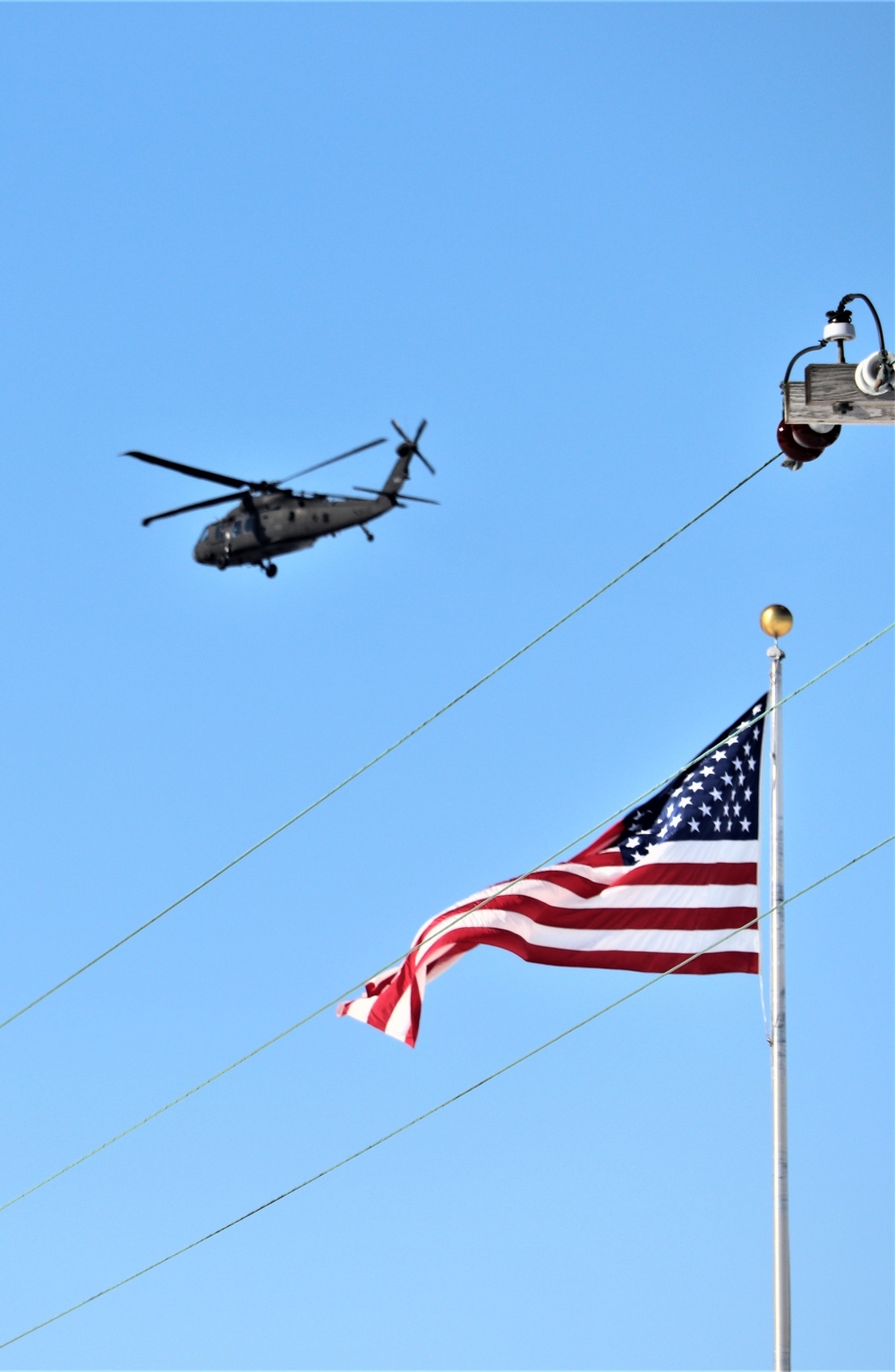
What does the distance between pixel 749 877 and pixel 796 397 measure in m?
7.89

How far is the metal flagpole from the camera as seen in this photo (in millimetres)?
18234

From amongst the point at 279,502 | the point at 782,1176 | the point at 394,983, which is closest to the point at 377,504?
the point at 279,502

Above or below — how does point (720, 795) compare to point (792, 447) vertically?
above

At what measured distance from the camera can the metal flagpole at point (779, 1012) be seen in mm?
18234

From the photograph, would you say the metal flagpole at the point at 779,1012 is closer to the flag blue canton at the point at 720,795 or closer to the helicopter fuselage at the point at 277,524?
the flag blue canton at the point at 720,795

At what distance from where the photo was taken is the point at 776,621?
20.7m

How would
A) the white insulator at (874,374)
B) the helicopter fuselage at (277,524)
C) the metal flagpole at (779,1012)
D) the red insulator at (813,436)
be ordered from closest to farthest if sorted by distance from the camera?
the white insulator at (874,374) → the red insulator at (813,436) → the metal flagpole at (779,1012) → the helicopter fuselage at (277,524)

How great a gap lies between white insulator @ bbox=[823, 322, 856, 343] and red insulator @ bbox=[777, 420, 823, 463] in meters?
0.60

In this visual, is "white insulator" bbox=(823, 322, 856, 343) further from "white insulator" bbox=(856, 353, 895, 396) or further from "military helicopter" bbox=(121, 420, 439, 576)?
"military helicopter" bbox=(121, 420, 439, 576)

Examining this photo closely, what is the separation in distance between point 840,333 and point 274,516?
32994 millimetres

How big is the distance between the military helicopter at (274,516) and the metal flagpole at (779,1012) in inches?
921

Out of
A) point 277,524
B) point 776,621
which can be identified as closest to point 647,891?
point 776,621

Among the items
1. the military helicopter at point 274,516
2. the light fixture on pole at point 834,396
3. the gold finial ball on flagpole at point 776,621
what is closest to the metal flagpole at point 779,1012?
the gold finial ball on flagpole at point 776,621

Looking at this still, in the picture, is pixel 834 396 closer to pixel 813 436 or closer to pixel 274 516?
pixel 813 436
